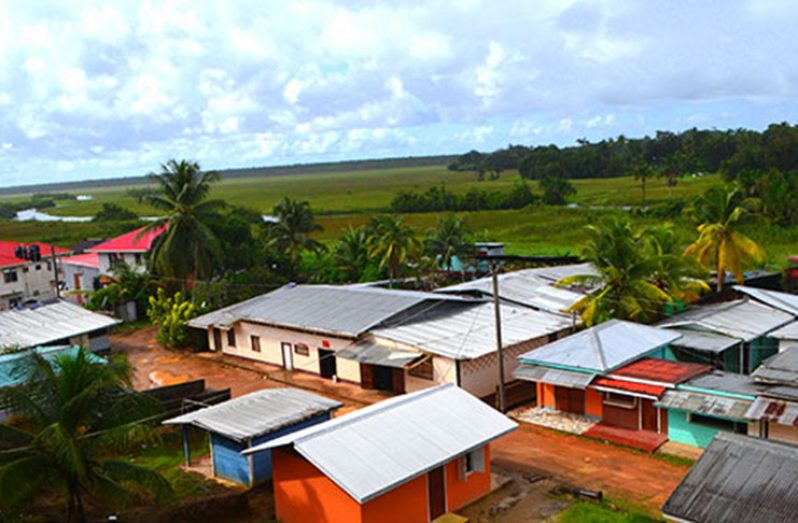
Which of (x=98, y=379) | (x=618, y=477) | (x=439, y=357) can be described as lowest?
(x=618, y=477)

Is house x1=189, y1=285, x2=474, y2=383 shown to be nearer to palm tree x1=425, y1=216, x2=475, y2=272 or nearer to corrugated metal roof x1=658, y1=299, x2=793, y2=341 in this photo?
corrugated metal roof x1=658, y1=299, x2=793, y2=341

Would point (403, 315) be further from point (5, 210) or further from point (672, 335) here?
point (5, 210)

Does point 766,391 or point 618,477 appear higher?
point 766,391

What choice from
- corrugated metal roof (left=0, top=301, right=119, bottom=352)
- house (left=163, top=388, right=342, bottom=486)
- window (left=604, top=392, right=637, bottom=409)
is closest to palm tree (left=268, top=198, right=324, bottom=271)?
corrugated metal roof (left=0, top=301, right=119, bottom=352)

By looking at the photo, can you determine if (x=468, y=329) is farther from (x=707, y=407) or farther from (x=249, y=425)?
(x=249, y=425)

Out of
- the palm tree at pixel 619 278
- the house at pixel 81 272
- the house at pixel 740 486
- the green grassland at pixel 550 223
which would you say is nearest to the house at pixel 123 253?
the house at pixel 81 272

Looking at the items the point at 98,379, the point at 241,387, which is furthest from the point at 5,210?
the point at 98,379

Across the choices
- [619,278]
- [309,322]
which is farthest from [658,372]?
[309,322]
